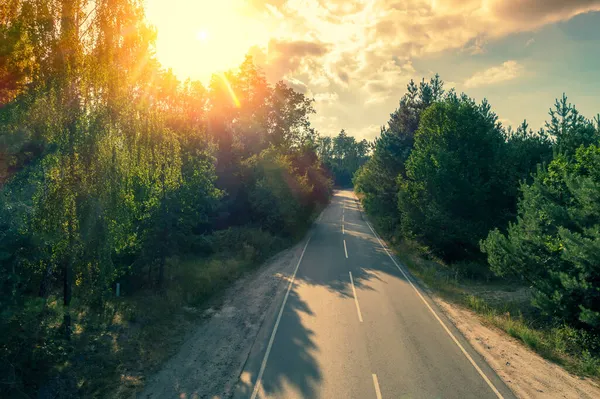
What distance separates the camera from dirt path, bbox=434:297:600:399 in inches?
383

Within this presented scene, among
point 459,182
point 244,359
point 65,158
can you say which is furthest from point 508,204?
point 65,158

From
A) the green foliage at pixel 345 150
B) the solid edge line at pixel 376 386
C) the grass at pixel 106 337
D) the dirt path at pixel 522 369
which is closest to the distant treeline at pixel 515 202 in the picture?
the dirt path at pixel 522 369

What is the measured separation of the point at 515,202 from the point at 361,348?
1781 centimetres

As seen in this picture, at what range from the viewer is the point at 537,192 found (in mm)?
15539

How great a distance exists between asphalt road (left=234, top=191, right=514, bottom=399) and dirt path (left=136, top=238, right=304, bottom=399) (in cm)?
45

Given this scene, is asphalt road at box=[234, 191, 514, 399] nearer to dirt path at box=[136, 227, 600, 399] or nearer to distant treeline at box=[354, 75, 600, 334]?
dirt path at box=[136, 227, 600, 399]

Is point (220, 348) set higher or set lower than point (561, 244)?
lower

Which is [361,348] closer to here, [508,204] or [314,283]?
[314,283]

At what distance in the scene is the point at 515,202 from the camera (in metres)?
23.2

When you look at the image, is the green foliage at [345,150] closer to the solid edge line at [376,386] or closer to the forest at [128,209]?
the forest at [128,209]

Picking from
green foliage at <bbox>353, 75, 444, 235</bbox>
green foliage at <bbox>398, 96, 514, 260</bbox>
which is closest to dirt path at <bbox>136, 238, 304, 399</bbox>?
green foliage at <bbox>398, 96, 514, 260</bbox>

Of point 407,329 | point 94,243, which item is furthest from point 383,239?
point 94,243

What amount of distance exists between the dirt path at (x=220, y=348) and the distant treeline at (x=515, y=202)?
37.2 feet

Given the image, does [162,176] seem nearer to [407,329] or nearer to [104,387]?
[104,387]
